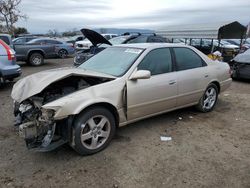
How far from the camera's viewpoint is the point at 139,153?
12.4 feet

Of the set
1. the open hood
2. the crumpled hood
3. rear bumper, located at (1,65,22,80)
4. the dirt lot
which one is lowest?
the dirt lot

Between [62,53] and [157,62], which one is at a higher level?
[157,62]

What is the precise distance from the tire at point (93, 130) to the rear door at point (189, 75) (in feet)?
5.49

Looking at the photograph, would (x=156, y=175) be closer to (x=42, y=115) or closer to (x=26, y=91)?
(x=42, y=115)

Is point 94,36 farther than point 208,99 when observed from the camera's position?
Yes

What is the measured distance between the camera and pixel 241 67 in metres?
9.26

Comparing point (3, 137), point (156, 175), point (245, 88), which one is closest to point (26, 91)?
point (3, 137)

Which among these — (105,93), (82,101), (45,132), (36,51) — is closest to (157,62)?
(105,93)

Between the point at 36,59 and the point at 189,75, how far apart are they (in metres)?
11.2

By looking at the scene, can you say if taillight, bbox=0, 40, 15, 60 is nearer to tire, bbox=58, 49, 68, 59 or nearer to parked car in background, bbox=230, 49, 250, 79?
parked car in background, bbox=230, 49, 250, 79

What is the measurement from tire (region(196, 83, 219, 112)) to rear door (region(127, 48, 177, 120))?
3.22ft

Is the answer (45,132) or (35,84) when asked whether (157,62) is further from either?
(45,132)

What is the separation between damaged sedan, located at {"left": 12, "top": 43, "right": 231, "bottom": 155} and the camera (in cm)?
342

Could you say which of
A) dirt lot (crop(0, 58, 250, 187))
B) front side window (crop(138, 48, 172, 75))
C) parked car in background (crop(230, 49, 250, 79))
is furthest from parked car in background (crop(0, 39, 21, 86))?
parked car in background (crop(230, 49, 250, 79))
